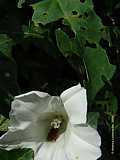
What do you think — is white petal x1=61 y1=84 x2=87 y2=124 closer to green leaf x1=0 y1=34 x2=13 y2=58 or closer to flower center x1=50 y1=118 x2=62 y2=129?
flower center x1=50 y1=118 x2=62 y2=129

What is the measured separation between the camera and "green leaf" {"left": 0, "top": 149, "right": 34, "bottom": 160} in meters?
1.75

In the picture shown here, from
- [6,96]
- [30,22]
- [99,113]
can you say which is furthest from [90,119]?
[30,22]

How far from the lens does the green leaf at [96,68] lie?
177cm

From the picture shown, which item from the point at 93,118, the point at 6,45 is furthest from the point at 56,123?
the point at 6,45

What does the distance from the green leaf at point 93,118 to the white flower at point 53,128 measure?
0.15 ft

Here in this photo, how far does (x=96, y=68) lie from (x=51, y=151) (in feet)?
0.84

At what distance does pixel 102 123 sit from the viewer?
1887mm

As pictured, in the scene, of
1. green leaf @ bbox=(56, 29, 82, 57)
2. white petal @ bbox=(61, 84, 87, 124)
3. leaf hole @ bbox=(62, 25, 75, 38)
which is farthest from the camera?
leaf hole @ bbox=(62, 25, 75, 38)

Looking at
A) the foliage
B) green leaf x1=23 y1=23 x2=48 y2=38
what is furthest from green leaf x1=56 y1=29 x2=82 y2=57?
green leaf x1=23 y1=23 x2=48 y2=38

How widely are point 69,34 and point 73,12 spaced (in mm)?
63

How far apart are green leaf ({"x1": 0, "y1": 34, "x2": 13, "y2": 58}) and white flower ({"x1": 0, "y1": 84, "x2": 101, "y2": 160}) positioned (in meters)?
0.22

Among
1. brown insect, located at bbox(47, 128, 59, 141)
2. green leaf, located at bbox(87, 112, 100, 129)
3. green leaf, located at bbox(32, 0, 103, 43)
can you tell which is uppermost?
green leaf, located at bbox(32, 0, 103, 43)

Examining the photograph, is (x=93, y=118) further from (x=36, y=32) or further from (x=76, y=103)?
(x=36, y=32)

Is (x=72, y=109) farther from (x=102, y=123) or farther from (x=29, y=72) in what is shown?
(x=29, y=72)
